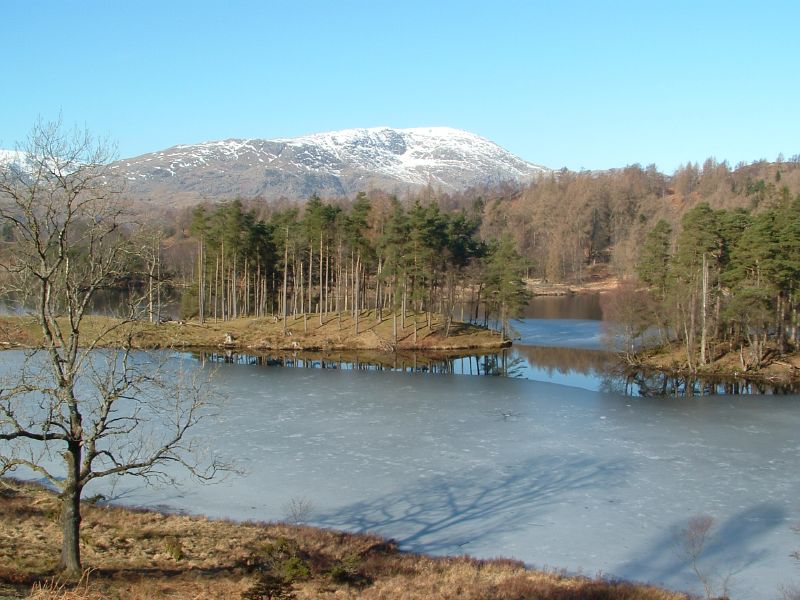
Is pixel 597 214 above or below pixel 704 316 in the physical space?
above

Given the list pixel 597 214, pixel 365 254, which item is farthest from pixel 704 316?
pixel 597 214

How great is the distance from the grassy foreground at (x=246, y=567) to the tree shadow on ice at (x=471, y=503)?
3.52ft

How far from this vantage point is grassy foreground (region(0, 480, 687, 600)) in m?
11.8

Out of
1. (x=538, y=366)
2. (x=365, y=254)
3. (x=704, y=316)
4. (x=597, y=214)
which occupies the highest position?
(x=597, y=214)

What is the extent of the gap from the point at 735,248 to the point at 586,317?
33035mm

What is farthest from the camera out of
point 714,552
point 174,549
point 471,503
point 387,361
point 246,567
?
point 387,361

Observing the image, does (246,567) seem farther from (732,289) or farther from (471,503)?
(732,289)

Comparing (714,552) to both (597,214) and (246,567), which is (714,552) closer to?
(246,567)

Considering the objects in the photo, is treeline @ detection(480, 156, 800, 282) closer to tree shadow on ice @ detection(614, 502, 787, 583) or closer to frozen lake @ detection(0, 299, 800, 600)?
frozen lake @ detection(0, 299, 800, 600)

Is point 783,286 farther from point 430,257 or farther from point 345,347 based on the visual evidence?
point 345,347

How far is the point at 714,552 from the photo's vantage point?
1528 centimetres

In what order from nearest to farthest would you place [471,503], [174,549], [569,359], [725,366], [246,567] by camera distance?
[246,567] < [174,549] < [471,503] < [725,366] < [569,359]

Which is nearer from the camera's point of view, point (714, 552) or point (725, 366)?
point (714, 552)

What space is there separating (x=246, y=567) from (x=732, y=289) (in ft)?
139
